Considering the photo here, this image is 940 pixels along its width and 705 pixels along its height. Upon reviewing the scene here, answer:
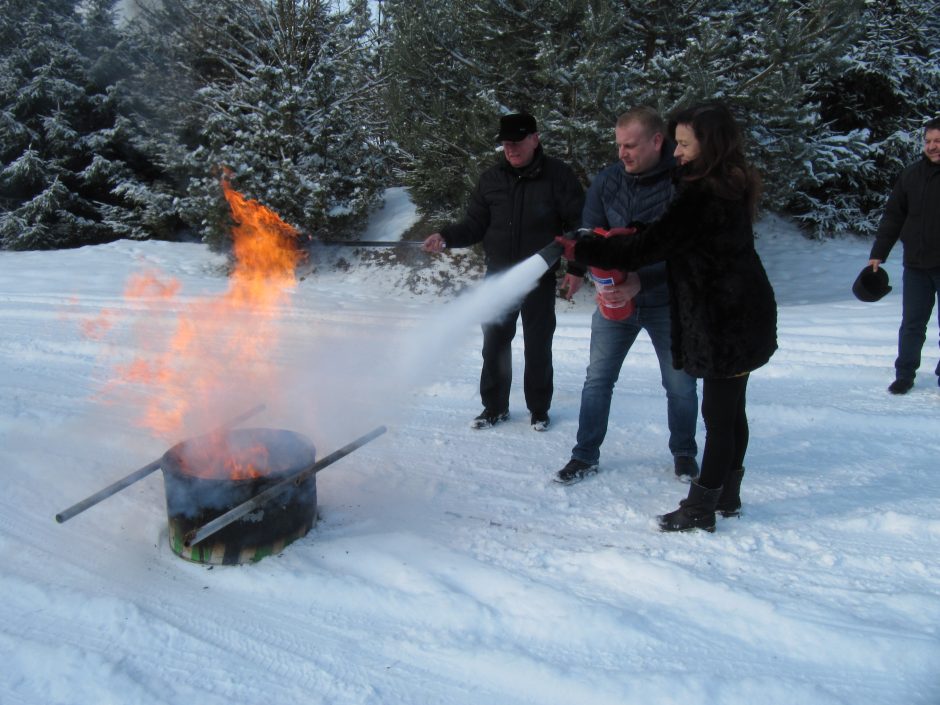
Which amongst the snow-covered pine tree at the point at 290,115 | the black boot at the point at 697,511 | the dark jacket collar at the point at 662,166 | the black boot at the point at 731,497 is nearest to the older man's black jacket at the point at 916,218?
the dark jacket collar at the point at 662,166

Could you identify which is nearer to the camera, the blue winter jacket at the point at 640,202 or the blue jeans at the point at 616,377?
the blue winter jacket at the point at 640,202

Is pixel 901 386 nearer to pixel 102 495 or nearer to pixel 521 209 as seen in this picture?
pixel 521 209

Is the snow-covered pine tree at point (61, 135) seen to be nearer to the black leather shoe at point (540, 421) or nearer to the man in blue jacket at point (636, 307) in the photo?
the black leather shoe at point (540, 421)

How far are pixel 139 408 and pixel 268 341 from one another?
2.52 metres

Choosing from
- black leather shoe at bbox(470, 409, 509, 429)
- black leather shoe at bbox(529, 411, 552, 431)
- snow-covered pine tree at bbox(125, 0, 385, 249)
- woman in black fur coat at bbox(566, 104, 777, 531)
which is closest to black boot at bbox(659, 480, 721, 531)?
woman in black fur coat at bbox(566, 104, 777, 531)

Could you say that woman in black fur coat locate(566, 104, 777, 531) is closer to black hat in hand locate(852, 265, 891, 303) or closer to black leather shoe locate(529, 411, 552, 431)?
black leather shoe locate(529, 411, 552, 431)

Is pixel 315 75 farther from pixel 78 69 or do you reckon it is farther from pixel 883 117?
pixel 883 117

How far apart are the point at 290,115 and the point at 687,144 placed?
427 inches

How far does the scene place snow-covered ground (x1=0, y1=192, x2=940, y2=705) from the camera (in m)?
2.48

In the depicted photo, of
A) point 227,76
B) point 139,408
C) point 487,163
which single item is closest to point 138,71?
point 227,76

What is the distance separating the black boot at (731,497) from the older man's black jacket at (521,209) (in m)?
2.02

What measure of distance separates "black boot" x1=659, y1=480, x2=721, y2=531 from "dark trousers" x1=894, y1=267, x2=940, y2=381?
3.32 metres

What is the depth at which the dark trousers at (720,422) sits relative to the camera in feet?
10.9

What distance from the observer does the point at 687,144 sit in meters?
3.12
